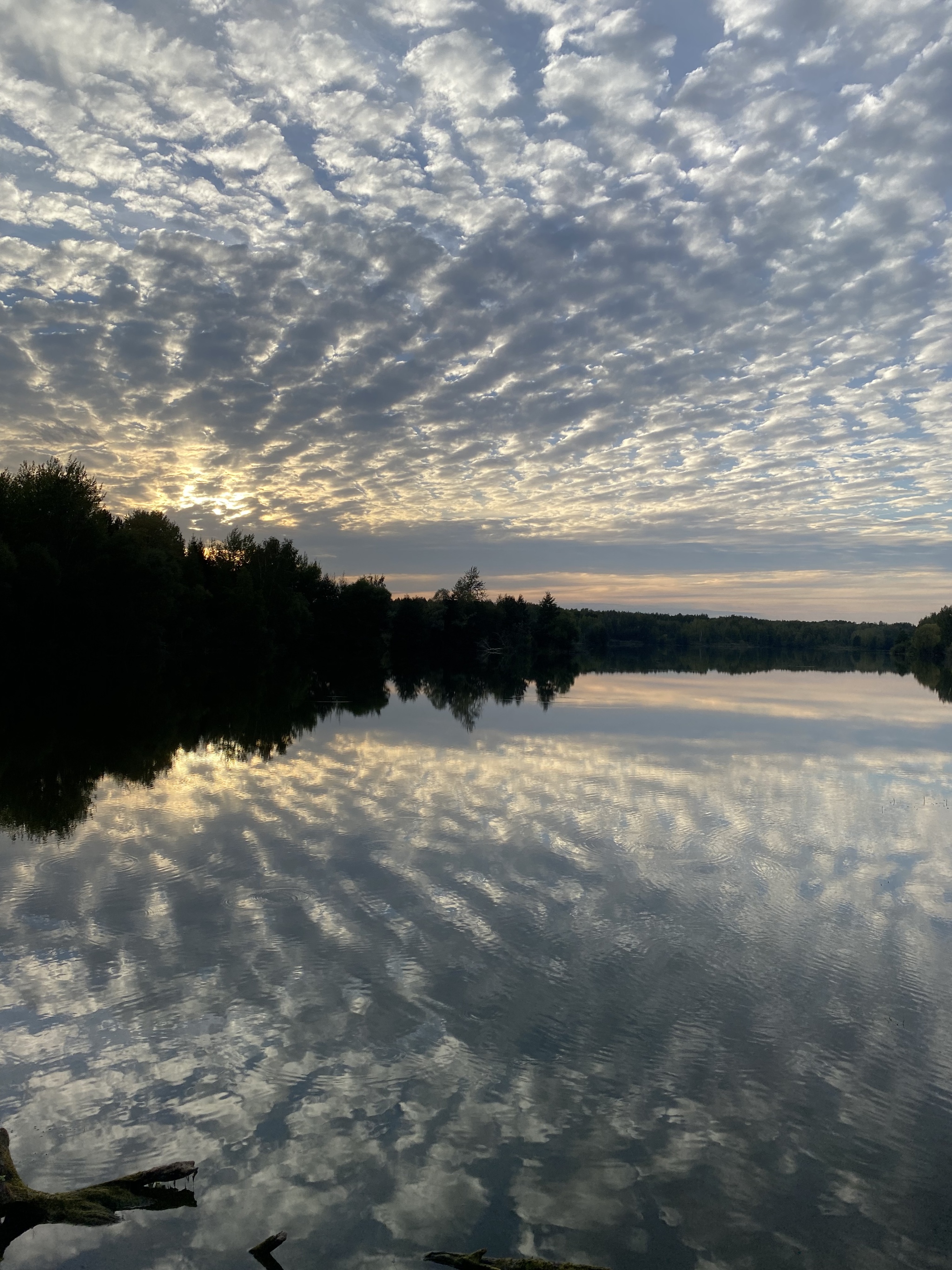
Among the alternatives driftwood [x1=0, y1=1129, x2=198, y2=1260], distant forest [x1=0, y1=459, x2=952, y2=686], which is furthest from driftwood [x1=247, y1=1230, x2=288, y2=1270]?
distant forest [x1=0, y1=459, x2=952, y2=686]

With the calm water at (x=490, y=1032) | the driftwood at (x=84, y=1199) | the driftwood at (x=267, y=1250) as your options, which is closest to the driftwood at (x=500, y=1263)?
the calm water at (x=490, y=1032)

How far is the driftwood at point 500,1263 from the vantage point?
4348 millimetres

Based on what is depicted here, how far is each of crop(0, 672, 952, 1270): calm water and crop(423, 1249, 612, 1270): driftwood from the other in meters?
0.20

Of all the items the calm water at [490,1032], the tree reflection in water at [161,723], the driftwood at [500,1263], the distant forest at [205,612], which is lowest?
the calm water at [490,1032]

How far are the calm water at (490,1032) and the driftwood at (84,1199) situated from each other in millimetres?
90

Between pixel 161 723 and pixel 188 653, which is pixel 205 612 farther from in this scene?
pixel 161 723

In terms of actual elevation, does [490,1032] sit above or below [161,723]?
below

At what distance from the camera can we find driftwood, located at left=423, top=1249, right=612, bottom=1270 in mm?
4348

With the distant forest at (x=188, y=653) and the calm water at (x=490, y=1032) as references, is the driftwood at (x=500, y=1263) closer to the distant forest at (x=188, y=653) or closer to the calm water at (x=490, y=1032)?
the calm water at (x=490, y=1032)

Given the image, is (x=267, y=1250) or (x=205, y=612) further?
(x=205, y=612)

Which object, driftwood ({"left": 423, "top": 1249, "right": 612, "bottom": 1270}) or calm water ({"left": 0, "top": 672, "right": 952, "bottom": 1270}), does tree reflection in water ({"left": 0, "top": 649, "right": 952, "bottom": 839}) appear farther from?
driftwood ({"left": 423, "top": 1249, "right": 612, "bottom": 1270})

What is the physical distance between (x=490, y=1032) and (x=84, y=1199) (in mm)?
3364

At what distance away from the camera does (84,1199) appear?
4.87 meters

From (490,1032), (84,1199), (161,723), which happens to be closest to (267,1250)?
(84,1199)
